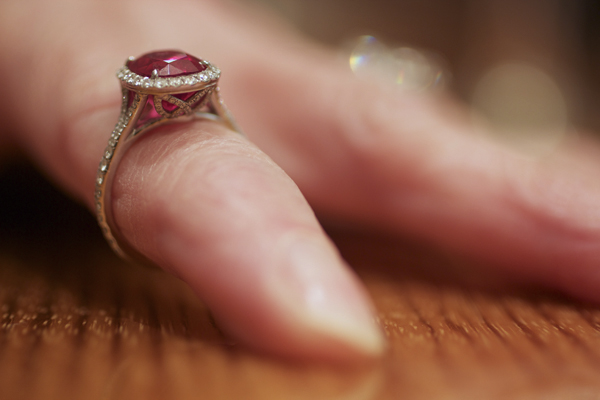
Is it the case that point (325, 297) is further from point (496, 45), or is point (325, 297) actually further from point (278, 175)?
point (496, 45)

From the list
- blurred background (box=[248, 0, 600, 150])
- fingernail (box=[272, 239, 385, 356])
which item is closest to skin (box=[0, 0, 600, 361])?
fingernail (box=[272, 239, 385, 356])

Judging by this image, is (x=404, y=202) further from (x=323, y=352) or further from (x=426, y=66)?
(x=426, y=66)

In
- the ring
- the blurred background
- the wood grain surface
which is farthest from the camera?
the blurred background

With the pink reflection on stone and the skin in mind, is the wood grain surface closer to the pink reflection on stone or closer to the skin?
the skin

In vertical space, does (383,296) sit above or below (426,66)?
below

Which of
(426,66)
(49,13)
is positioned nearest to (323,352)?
(49,13)

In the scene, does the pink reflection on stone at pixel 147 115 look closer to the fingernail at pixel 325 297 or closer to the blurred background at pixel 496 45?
the fingernail at pixel 325 297
